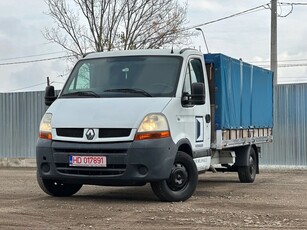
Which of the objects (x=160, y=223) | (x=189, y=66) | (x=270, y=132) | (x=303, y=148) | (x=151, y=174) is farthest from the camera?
(x=303, y=148)

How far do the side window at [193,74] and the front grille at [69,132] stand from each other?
6.07 ft

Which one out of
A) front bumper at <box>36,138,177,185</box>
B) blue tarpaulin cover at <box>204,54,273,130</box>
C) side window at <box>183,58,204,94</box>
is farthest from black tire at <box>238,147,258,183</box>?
front bumper at <box>36,138,177,185</box>

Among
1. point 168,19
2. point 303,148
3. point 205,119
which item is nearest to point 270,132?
point 303,148

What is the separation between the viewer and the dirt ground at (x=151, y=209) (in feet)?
25.4

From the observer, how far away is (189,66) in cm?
1027

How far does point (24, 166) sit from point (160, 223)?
45.6 feet

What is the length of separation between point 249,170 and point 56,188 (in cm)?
494

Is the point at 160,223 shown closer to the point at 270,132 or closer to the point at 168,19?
the point at 270,132

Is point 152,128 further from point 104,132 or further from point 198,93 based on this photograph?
point 198,93

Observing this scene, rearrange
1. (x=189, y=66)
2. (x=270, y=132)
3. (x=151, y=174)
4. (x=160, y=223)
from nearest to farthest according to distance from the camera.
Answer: (x=160, y=223) < (x=151, y=174) < (x=189, y=66) < (x=270, y=132)

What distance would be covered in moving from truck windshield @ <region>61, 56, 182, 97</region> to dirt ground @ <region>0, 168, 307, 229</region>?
175cm

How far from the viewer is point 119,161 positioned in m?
9.02

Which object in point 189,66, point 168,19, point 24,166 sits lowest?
point 24,166

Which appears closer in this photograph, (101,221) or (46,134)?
(101,221)
